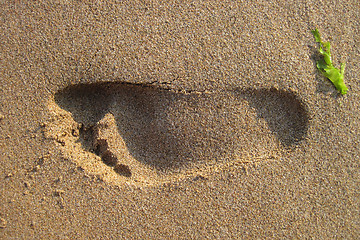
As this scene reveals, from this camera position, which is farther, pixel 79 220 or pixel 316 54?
pixel 316 54

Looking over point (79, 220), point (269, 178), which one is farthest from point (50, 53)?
point (269, 178)

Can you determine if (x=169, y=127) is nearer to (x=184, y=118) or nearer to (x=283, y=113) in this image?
(x=184, y=118)

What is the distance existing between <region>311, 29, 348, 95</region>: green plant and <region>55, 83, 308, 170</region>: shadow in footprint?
0.23m

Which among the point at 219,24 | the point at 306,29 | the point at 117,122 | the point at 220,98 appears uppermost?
the point at 306,29

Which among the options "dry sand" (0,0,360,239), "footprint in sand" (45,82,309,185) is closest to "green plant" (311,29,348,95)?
"dry sand" (0,0,360,239)

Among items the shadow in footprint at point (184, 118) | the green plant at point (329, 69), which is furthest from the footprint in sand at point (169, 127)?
the green plant at point (329, 69)

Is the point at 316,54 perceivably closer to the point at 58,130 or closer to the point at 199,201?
the point at 199,201

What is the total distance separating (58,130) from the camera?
1.47 m

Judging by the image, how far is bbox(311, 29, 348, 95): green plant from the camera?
1.52 m

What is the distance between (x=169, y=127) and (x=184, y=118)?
95 millimetres

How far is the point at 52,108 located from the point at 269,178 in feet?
4.01

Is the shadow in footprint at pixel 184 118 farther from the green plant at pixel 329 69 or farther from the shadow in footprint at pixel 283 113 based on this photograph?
the green plant at pixel 329 69

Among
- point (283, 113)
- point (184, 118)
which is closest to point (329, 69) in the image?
point (283, 113)

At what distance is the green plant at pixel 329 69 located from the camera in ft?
4.99
